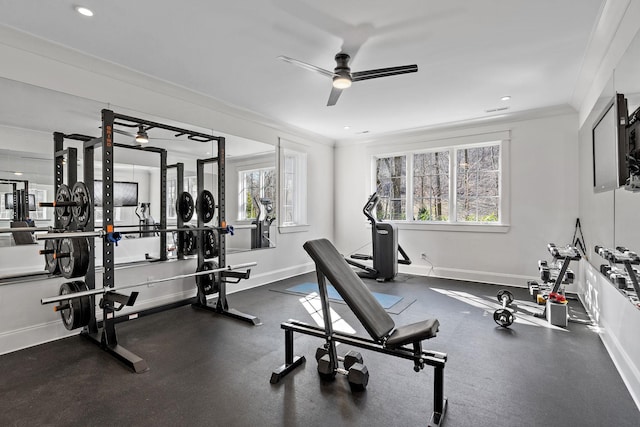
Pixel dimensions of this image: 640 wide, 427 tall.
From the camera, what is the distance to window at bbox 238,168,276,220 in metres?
4.91

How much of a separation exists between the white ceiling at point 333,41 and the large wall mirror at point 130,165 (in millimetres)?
562

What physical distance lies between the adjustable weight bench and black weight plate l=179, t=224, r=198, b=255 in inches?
84.1

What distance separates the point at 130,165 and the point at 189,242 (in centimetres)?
111

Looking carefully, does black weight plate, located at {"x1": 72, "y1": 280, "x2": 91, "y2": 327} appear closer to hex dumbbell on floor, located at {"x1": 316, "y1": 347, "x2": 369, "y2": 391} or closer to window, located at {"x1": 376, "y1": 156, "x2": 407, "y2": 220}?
hex dumbbell on floor, located at {"x1": 316, "y1": 347, "x2": 369, "y2": 391}

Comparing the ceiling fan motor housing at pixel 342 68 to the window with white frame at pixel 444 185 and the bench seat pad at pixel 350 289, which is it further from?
the window with white frame at pixel 444 185

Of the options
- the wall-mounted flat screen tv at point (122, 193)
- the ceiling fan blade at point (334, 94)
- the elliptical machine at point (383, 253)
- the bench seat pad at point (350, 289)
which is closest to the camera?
the bench seat pad at point (350, 289)

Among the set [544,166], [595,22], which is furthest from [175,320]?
[544,166]

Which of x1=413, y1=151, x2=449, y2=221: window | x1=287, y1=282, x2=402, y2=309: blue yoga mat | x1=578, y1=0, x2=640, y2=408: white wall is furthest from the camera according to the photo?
x1=413, y1=151, x2=449, y2=221: window

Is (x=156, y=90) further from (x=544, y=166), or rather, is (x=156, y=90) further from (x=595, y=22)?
(x=544, y=166)

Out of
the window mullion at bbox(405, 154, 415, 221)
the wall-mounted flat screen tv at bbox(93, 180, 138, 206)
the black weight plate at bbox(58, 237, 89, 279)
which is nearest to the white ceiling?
the wall-mounted flat screen tv at bbox(93, 180, 138, 206)

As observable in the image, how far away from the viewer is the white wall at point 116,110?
Result: 2.70 metres

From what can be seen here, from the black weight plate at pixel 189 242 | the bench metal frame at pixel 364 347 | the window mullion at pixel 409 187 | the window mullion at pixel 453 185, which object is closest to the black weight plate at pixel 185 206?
the black weight plate at pixel 189 242

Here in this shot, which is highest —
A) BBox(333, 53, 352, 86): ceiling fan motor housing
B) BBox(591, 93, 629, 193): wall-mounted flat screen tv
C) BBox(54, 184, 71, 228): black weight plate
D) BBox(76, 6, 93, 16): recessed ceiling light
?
BBox(76, 6, 93, 16): recessed ceiling light

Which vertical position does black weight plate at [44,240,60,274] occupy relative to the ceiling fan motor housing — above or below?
below
